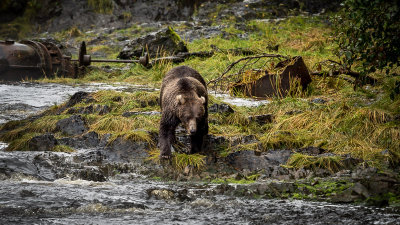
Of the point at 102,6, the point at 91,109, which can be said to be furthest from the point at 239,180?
the point at 102,6

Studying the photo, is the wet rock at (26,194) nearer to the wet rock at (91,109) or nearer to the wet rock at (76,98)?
the wet rock at (91,109)

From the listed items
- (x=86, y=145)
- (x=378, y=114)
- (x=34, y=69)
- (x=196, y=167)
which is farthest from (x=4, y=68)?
(x=378, y=114)

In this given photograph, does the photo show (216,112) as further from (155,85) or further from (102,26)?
(102,26)

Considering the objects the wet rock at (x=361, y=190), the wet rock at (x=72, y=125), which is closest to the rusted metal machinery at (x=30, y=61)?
the wet rock at (x=72, y=125)

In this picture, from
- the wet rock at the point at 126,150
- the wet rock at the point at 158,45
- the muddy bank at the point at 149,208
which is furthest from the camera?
the wet rock at the point at 158,45

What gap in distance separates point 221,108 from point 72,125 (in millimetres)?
2568

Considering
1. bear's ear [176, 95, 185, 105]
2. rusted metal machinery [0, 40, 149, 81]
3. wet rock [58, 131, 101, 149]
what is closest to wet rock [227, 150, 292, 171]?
bear's ear [176, 95, 185, 105]

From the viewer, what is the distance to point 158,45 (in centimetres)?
1772

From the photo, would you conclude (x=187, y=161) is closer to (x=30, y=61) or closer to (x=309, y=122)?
(x=309, y=122)

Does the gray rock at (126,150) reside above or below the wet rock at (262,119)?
below

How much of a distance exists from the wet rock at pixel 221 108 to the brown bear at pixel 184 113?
1210 millimetres

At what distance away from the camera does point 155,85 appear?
43.0 ft

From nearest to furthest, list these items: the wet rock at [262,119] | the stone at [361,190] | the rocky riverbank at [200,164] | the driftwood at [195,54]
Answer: the stone at [361,190] < the rocky riverbank at [200,164] < the wet rock at [262,119] < the driftwood at [195,54]

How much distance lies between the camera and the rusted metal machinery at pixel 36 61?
48.0ft
